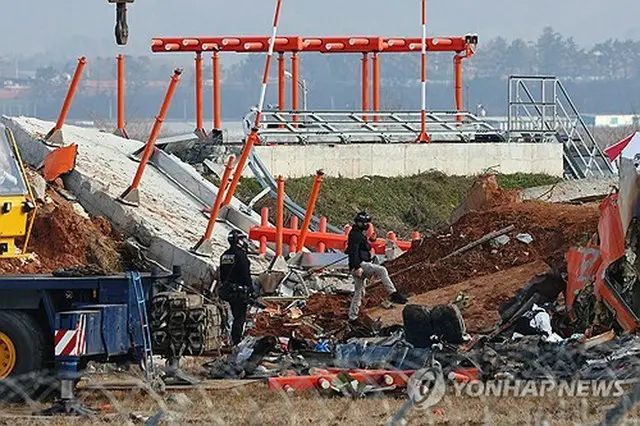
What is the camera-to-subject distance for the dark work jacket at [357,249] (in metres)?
22.5

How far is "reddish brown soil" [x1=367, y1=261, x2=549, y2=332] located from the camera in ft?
69.9

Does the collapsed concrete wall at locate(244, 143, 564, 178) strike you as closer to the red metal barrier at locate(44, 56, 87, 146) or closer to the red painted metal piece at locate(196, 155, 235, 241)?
the red metal barrier at locate(44, 56, 87, 146)

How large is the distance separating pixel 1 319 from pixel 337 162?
19.8 metres

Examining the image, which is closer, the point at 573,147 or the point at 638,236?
the point at 638,236

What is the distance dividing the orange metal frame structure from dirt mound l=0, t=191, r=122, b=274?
9.69m

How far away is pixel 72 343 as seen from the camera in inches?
635

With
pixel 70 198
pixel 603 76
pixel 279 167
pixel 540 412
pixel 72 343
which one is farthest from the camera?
pixel 603 76

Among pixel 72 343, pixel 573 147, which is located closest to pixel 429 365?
pixel 72 343

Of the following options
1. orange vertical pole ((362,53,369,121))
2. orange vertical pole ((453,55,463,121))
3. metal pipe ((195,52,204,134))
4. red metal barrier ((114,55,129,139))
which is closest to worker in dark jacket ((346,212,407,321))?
red metal barrier ((114,55,129,139))

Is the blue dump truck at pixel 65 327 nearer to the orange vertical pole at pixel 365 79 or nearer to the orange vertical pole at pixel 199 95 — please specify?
the orange vertical pole at pixel 199 95

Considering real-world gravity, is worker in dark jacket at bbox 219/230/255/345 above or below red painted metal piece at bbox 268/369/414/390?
above

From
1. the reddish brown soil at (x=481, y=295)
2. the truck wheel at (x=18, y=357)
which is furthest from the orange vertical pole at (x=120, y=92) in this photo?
the truck wheel at (x=18, y=357)

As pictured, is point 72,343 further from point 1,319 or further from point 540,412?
point 540,412

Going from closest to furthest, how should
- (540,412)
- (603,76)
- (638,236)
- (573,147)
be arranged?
(540,412)
(638,236)
(573,147)
(603,76)
